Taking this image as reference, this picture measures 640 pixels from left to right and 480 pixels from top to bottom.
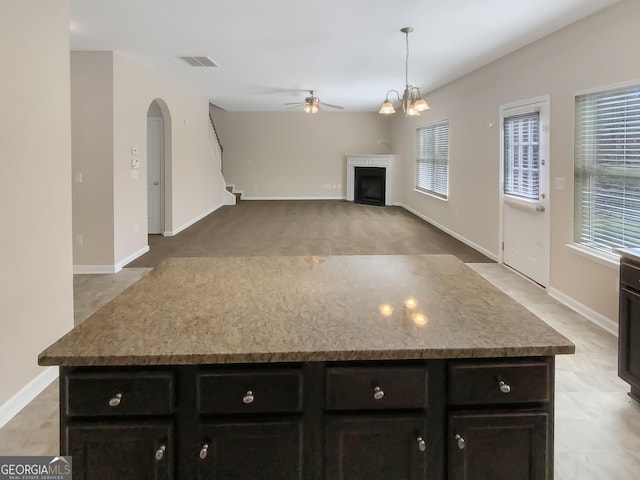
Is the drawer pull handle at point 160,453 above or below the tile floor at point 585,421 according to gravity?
above

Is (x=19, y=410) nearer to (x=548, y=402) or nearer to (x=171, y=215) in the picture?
(x=548, y=402)

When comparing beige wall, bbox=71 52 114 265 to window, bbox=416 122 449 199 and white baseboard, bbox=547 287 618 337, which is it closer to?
white baseboard, bbox=547 287 618 337

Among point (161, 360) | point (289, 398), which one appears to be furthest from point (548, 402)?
point (161, 360)

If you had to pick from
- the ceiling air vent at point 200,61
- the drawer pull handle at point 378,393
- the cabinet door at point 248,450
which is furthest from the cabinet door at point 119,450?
the ceiling air vent at point 200,61

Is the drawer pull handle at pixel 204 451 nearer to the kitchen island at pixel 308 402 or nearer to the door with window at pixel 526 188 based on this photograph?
the kitchen island at pixel 308 402

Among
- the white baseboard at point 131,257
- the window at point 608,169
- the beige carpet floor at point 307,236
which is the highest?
the window at point 608,169

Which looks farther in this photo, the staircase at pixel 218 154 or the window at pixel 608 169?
the staircase at pixel 218 154

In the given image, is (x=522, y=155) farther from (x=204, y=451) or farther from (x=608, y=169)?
(x=204, y=451)

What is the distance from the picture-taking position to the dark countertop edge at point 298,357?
1.27m

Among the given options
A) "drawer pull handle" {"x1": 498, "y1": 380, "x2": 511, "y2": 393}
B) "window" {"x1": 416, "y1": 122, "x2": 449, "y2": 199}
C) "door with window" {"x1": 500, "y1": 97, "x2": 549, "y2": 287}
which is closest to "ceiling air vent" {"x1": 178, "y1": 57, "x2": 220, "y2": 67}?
"door with window" {"x1": 500, "y1": 97, "x2": 549, "y2": 287}

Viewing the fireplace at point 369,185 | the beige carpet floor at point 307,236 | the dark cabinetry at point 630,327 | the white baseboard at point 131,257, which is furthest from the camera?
the fireplace at point 369,185

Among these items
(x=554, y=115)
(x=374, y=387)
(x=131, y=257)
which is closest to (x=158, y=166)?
(x=131, y=257)

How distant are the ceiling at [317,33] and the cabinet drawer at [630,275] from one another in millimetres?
2369

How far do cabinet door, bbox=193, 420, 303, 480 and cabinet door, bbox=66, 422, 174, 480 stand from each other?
0.10m
